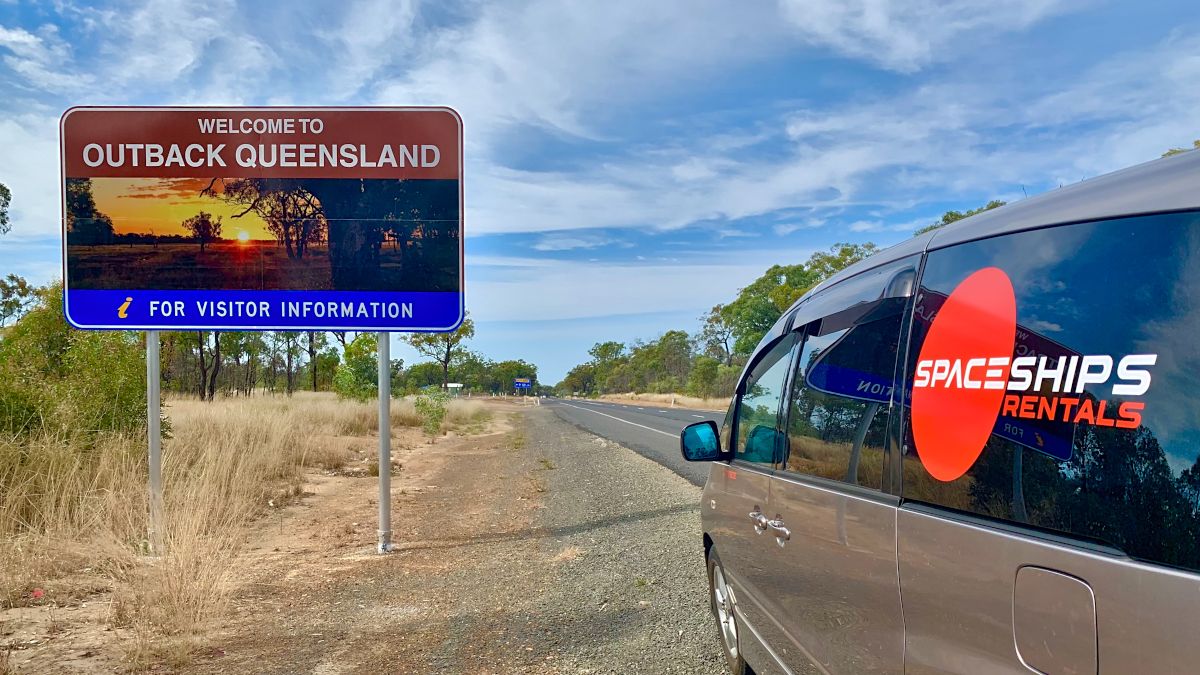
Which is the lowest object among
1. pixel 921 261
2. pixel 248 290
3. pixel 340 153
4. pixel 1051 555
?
pixel 1051 555

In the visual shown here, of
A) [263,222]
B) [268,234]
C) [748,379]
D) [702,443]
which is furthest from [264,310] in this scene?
[748,379]

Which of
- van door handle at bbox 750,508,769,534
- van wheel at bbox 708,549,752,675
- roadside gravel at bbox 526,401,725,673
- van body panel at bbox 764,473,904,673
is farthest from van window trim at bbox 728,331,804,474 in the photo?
roadside gravel at bbox 526,401,725,673

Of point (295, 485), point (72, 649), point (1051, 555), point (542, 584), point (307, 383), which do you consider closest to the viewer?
point (1051, 555)

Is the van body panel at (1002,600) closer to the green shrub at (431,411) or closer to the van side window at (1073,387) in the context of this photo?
the van side window at (1073,387)

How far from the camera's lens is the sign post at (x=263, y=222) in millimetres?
Answer: 8570

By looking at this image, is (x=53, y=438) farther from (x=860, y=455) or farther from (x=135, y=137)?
(x=860, y=455)

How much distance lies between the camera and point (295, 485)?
1246cm

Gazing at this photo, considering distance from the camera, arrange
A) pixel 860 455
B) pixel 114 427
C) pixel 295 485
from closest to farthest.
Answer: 1. pixel 860 455
2. pixel 114 427
3. pixel 295 485

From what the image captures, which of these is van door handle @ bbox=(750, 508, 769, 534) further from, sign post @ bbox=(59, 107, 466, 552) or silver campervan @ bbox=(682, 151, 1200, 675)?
sign post @ bbox=(59, 107, 466, 552)

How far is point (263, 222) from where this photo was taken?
28.6 feet

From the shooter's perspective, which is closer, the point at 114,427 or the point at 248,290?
the point at 248,290

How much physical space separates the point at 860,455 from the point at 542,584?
4739 millimetres

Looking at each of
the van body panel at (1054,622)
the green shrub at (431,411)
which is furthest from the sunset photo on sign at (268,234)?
the green shrub at (431,411)

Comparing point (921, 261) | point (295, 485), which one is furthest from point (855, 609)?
point (295, 485)
